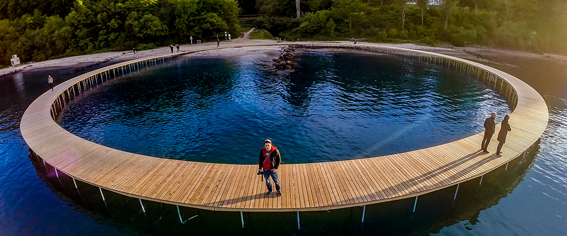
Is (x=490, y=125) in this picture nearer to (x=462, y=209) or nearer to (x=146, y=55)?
(x=462, y=209)

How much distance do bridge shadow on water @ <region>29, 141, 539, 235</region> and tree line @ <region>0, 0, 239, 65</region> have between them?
58999 mm

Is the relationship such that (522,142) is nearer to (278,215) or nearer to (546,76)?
(278,215)

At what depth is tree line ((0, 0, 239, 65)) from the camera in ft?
217

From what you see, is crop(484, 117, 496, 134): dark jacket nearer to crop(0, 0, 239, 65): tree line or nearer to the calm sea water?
the calm sea water

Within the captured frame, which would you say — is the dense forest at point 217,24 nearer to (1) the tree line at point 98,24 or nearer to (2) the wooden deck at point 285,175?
(1) the tree line at point 98,24

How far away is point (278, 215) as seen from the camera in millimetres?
14102

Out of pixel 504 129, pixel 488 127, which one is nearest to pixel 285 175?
pixel 488 127

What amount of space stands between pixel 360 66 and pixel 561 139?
28.6m

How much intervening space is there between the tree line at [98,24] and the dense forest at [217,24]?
0.15 m

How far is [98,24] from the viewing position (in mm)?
67688

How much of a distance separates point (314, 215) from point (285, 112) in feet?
48.8

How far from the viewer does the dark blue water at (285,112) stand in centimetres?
2148

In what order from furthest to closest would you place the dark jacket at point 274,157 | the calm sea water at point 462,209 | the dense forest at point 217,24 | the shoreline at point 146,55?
1. the dense forest at point 217,24
2. the shoreline at point 146,55
3. the calm sea water at point 462,209
4. the dark jacket at point 274,157

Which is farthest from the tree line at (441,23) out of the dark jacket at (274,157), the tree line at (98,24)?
the dark jacket at (274,157)
